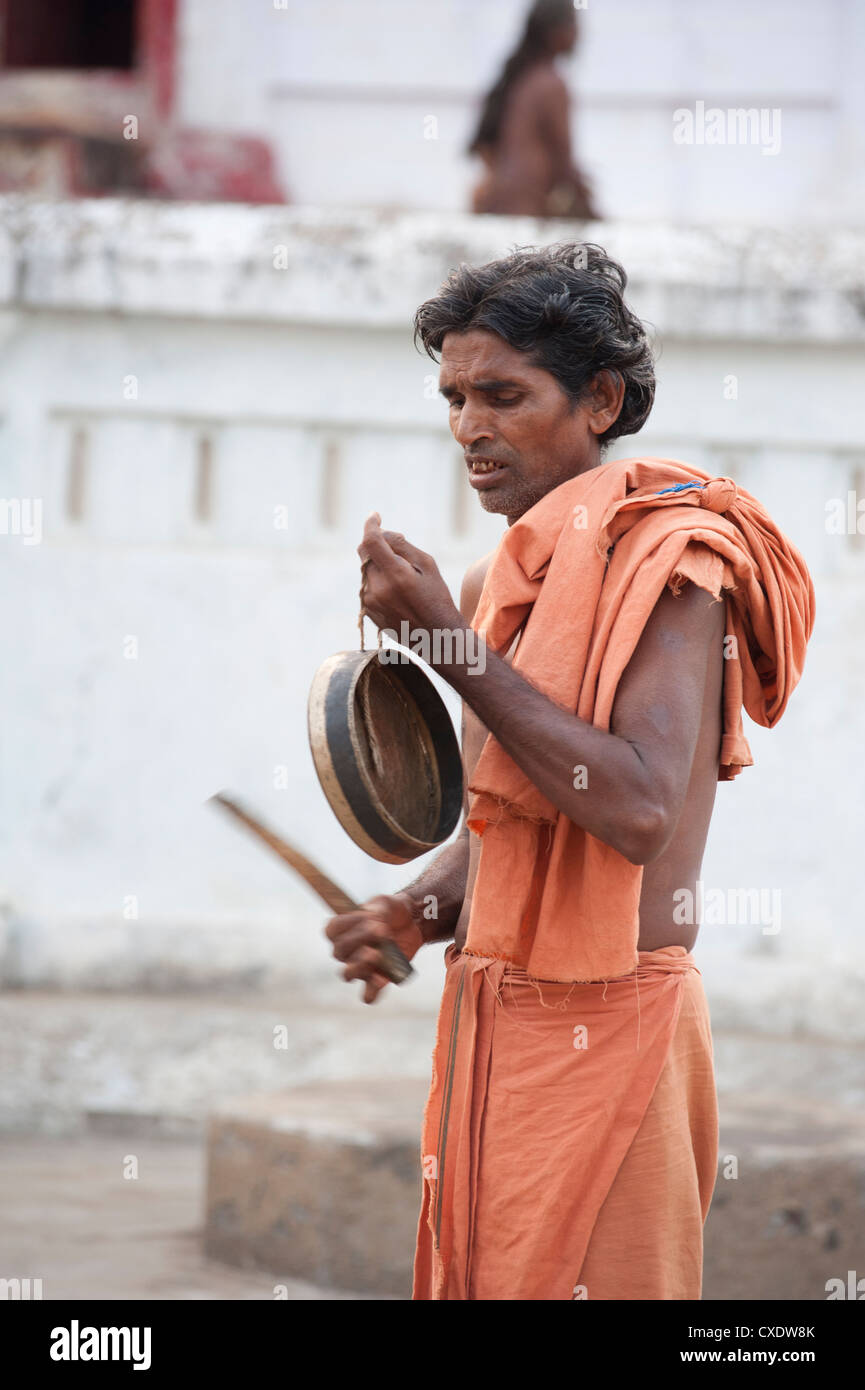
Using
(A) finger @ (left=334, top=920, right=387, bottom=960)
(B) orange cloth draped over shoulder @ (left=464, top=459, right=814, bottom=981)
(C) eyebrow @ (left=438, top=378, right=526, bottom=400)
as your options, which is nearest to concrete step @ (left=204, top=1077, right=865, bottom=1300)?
(A) finger @ (left=334, top=920, right=387, bottom=960)

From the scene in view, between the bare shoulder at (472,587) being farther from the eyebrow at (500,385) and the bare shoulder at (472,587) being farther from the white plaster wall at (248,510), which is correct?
the white plaster wall at (248,510)

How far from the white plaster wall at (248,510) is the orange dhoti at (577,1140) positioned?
431 cm

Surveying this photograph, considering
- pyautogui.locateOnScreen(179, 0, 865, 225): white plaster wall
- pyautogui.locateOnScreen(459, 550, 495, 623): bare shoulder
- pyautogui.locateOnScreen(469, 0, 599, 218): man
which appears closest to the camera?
pyautogui.locateOnScreen(459, 550, 495, 623): bare shoulder

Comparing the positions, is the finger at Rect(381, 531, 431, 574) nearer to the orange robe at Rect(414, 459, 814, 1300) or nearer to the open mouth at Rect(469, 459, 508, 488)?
the orange robe at Rect(414, 459, 814, 1300)

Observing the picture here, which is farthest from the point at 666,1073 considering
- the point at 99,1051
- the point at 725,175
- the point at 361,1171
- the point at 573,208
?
the point at 725,175

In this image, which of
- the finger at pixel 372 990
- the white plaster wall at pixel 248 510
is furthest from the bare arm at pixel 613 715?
the white plaster wall at pixel 248 510

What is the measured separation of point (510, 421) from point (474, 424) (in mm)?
52

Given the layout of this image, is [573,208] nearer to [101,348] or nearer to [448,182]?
[448,182]

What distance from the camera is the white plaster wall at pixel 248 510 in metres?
6.68

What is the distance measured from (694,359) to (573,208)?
44.1 inches

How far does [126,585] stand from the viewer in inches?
269

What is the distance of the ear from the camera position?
8.03 ft

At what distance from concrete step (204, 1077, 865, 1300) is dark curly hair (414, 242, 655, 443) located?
2.63m

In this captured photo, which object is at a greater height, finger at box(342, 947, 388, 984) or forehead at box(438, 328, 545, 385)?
forehead at box(438, 328, 545, 385)
